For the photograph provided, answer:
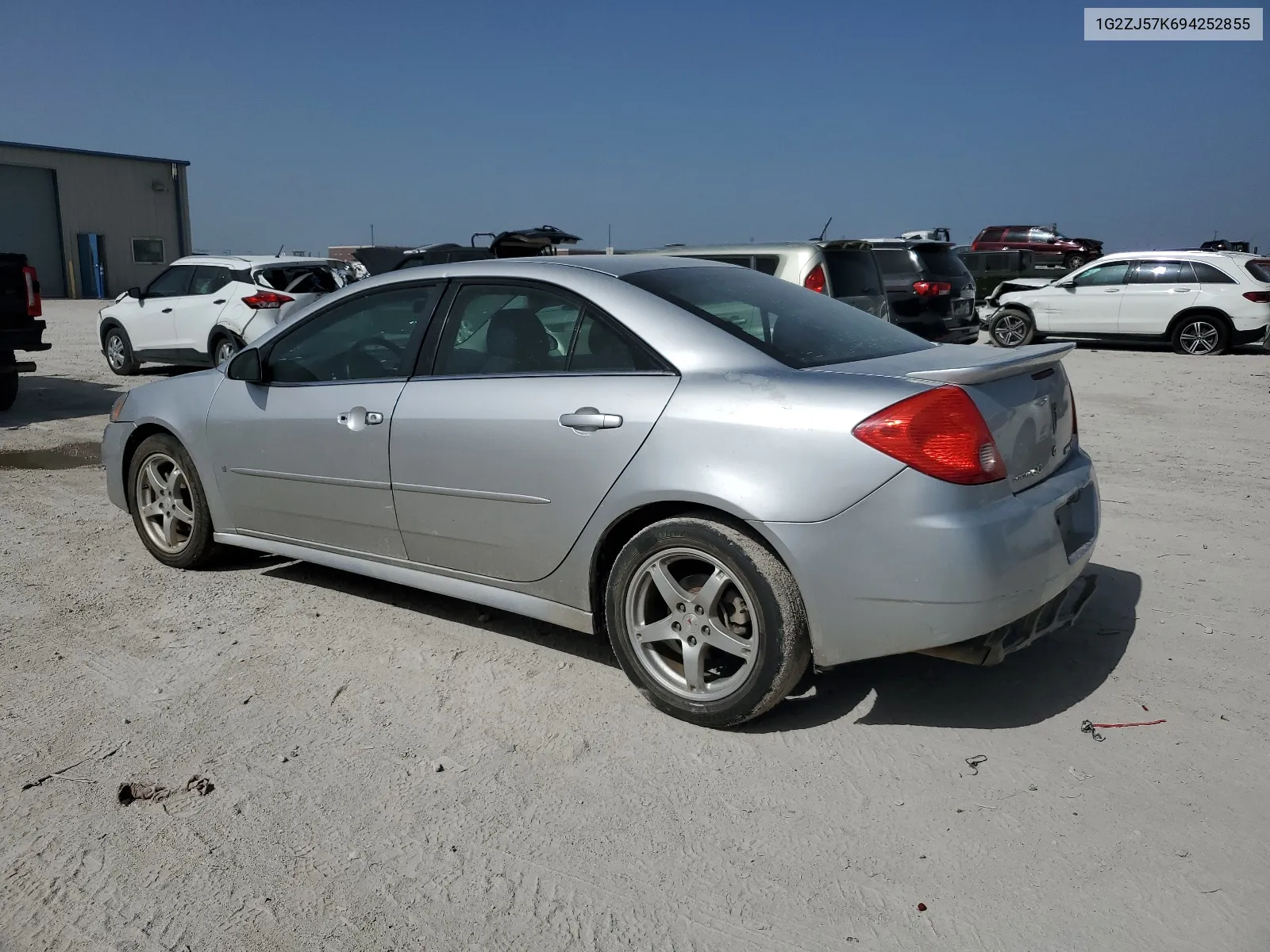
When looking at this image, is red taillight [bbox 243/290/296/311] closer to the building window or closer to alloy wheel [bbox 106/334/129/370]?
alloy wheel [bbox 106/334/129/370]

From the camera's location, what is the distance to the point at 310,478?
4.67m

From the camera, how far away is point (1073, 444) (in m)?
4.08

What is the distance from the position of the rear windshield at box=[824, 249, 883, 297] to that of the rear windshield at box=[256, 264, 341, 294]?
22.5ft

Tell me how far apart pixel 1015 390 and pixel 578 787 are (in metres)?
1.92

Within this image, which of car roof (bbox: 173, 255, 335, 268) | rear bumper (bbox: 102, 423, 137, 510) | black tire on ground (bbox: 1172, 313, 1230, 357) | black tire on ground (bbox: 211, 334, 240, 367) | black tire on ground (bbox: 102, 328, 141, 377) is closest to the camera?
rear bumper (bbox: 102, 423, 137, 510)

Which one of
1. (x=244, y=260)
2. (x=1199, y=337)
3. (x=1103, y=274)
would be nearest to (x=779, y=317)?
(x=244, y=260)

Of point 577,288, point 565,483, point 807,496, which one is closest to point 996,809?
point 807,496

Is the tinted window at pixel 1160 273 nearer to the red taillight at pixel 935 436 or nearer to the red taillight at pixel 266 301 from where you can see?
the red taillight at pixel 266 301

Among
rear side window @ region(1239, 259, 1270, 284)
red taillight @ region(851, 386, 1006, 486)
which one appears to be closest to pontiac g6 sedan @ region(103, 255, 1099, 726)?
red taillight @ region(851, 386, 1006, 486)

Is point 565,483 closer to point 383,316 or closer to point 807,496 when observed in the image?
point 807,496

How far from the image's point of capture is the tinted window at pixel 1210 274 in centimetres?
1600

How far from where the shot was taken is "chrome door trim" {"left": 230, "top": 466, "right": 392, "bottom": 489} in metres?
4.43

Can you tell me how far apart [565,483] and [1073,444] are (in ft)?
6.40

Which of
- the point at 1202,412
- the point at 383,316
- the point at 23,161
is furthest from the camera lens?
the point at 23,161
